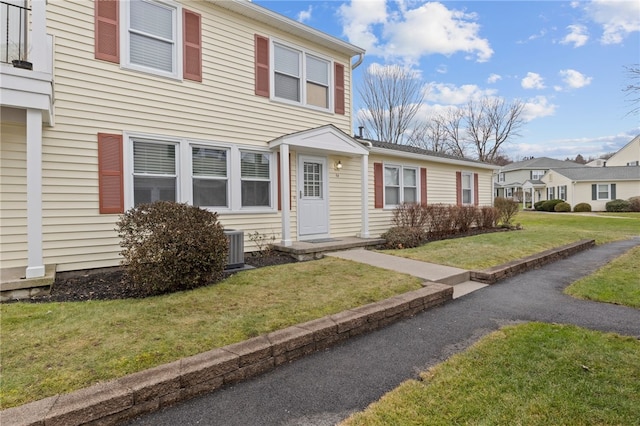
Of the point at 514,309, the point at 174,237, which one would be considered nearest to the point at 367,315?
the point at 514,309

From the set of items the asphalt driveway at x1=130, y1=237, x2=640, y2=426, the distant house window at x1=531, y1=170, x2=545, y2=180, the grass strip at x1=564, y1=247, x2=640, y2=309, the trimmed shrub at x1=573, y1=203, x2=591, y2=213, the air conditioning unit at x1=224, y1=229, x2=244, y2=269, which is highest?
the distant house window at x1=531, y1=170, x2=545, y2=180

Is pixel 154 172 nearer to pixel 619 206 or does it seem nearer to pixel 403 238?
pixel 403 238

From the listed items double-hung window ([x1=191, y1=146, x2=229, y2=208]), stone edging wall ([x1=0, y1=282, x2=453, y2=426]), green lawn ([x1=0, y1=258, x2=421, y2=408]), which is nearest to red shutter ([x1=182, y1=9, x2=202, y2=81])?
double-hung window ([x1=191, y1=146, x2=229, y2=208])

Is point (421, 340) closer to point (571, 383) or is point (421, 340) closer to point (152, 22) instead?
point (571, 383)

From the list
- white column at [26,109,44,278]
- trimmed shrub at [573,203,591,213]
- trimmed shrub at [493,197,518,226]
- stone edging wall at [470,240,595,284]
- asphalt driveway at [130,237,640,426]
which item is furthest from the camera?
trimmed shrub at [573,203,591,213]

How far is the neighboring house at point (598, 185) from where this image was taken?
29.7 m

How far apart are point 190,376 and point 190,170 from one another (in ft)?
17.0

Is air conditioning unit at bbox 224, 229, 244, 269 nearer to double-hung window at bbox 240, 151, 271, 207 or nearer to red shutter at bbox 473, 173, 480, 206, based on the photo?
double-hung window at bbox 240, 151, 271, 207

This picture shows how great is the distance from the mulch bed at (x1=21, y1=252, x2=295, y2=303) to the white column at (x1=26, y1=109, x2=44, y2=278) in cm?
42

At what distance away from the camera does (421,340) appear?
11.3ft

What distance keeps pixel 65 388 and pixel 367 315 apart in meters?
2.71

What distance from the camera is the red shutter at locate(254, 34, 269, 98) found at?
7836 mm

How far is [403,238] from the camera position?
8922 mm

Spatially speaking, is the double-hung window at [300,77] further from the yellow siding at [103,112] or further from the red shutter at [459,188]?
the red shutter at [459,188]
